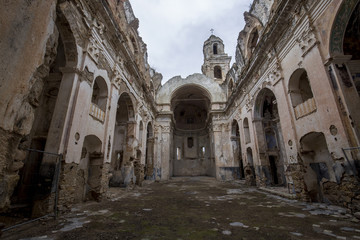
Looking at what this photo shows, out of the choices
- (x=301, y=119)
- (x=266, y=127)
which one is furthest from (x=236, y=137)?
(x=301, y=119)

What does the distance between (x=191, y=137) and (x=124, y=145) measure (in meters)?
15.7

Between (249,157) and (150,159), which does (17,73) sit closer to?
(249,157)

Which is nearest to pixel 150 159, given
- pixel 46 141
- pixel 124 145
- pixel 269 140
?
pixel 124 145

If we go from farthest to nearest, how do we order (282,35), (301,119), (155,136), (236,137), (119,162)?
1. (155,136)
2. (236,137)
3. (119,162)
4. (282,35)
5. (301,119)

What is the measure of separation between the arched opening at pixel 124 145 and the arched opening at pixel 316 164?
884 centimetres

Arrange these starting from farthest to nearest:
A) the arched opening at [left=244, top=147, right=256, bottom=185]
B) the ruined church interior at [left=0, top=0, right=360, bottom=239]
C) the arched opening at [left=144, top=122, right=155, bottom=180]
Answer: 1. the arched opening at [left=144, top=122, right=155, bottom=180]
2. the arched opening at [left=244, top=147, right=256, bottom=185]
3. the ruined church interior at [left=0, top=0, right=360, bottom=239]

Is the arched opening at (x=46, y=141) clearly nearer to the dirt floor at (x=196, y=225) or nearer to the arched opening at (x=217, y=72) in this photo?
the dirt floor at (x=196, y=225)

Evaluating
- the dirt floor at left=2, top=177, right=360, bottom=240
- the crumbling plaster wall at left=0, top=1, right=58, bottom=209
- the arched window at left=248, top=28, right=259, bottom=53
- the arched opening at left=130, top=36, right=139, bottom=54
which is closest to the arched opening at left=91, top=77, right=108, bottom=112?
the dirt floor at left=2, top=177, right=360, bottom=240

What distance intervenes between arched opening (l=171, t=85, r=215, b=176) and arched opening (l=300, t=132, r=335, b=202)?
15.9 meters

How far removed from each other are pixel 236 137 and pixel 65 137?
14854mm

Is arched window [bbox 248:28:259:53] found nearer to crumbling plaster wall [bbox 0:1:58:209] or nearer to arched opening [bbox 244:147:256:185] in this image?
arched opening [bbox 244:147:256:185]

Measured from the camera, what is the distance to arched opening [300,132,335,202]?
6137 millimetres

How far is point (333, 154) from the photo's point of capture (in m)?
5.13

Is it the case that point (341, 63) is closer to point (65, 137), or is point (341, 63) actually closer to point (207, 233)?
point (207, 233)
